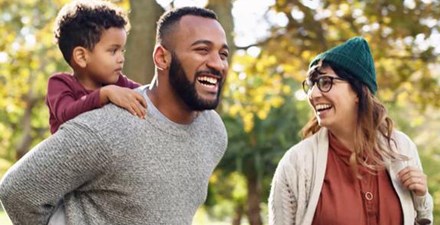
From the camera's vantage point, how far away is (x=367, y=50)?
4785 millimetres

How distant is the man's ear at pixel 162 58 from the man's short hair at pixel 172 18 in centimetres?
3

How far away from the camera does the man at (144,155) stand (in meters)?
3.55

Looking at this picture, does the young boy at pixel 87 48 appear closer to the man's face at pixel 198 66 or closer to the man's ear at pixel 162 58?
the man's ear at pixel 162 58

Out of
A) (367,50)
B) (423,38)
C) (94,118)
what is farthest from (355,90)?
(423,38)

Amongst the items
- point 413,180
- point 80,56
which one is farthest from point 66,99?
point 413,180

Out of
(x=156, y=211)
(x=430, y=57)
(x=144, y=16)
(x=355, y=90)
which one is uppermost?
(x=430, y=57)

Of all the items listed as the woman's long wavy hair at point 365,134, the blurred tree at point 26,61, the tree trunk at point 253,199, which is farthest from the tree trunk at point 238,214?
the woman's long wavy hair at point 365,134

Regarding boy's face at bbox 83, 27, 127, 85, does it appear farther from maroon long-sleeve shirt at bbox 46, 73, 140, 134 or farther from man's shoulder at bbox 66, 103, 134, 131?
man's shoulder at bbox 66, 103, 134, 131

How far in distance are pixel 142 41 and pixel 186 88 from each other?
17.0ft

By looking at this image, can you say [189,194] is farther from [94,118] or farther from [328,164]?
[328,164]

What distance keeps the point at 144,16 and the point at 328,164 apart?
4.67m

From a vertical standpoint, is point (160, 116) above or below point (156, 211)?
above

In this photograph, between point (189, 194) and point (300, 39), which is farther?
point (300, 39)

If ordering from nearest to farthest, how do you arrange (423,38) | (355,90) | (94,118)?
(94,118)
(355,90)
(423,38)
